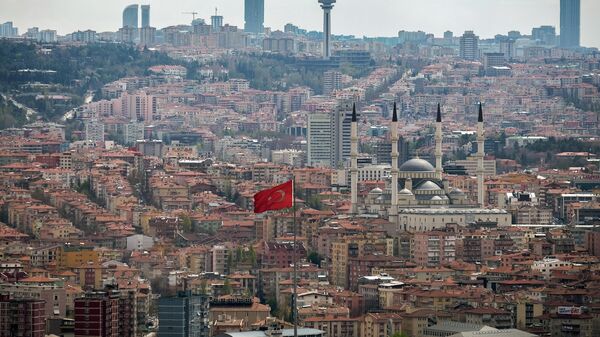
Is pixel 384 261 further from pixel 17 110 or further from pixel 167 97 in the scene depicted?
pixel 167 97

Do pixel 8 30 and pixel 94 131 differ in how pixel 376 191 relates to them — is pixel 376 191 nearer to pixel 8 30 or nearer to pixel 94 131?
pixel 94 131

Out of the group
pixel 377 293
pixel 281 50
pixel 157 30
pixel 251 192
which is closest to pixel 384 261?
pixel 377 293

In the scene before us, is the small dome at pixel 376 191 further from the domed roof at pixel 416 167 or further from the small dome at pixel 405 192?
the small dome at pixel 405 192

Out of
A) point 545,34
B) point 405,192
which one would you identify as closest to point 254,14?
point 545,34

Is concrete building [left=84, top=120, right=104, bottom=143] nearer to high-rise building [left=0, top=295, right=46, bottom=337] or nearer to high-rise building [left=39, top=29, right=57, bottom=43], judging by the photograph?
high-rise building [left=39, top=29, right=57, bottom=43]

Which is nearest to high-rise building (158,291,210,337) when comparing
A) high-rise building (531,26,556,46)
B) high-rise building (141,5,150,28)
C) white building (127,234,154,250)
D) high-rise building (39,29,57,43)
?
white building (127,234,154,250)

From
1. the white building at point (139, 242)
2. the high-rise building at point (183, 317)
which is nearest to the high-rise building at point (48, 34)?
the white building at point (139, 242)
